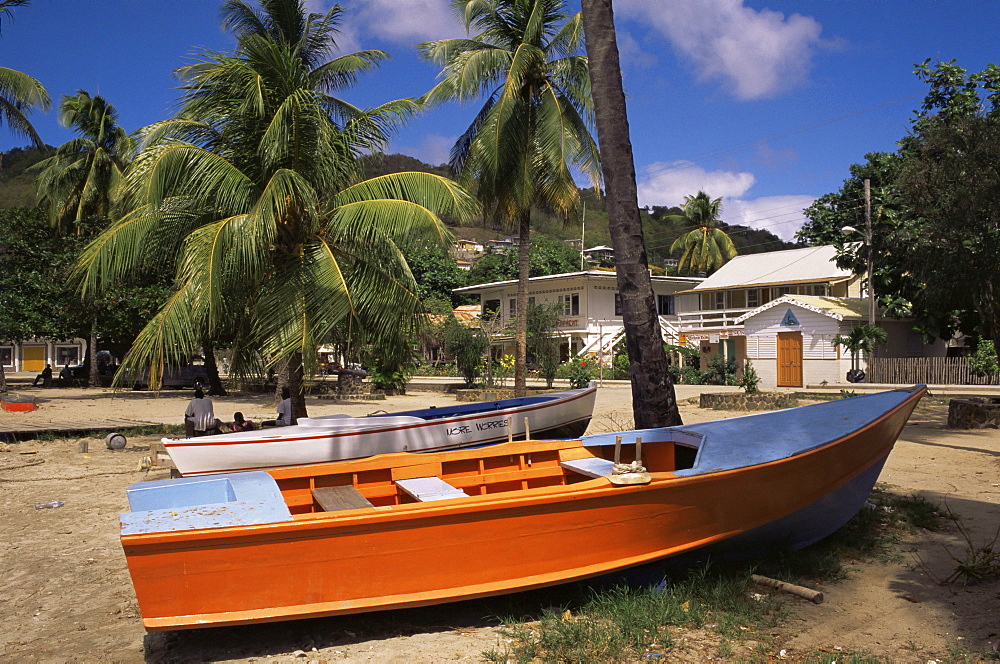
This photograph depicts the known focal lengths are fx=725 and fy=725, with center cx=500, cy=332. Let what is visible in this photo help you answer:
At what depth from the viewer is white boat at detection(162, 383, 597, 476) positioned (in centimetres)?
816

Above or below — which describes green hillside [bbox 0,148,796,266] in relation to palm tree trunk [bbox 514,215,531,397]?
above

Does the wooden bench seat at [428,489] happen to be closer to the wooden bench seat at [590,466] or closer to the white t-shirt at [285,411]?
the wooden bench seat at [590,466]

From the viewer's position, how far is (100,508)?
854cm

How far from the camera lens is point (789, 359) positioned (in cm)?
3028

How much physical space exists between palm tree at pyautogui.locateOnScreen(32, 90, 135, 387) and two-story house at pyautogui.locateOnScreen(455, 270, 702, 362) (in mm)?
20256

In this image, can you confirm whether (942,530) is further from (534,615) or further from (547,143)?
(547,143)

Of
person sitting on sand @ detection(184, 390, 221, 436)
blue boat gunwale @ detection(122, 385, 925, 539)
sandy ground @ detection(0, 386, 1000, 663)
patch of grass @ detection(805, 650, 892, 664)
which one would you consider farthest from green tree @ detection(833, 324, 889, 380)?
patch of grass @ detection(805, 650, 892, 664)

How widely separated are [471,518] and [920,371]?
27.9 metres

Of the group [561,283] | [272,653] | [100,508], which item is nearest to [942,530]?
[272,653]

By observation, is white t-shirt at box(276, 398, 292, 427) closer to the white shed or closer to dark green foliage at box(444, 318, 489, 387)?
dark green foliage at box(444, 318, 489, 387)

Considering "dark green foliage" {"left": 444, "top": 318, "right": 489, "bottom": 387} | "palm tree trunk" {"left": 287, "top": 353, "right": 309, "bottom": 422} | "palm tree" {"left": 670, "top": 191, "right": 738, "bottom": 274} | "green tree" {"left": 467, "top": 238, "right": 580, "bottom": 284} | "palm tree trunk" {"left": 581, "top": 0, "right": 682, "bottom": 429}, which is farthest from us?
"green tree" {"left": 467, "top": 238, "right": 580, "bottom": 284}

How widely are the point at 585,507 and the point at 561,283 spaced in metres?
37.0

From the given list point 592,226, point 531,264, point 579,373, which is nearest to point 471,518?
point 579,373

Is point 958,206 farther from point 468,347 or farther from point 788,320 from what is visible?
point 468,347
